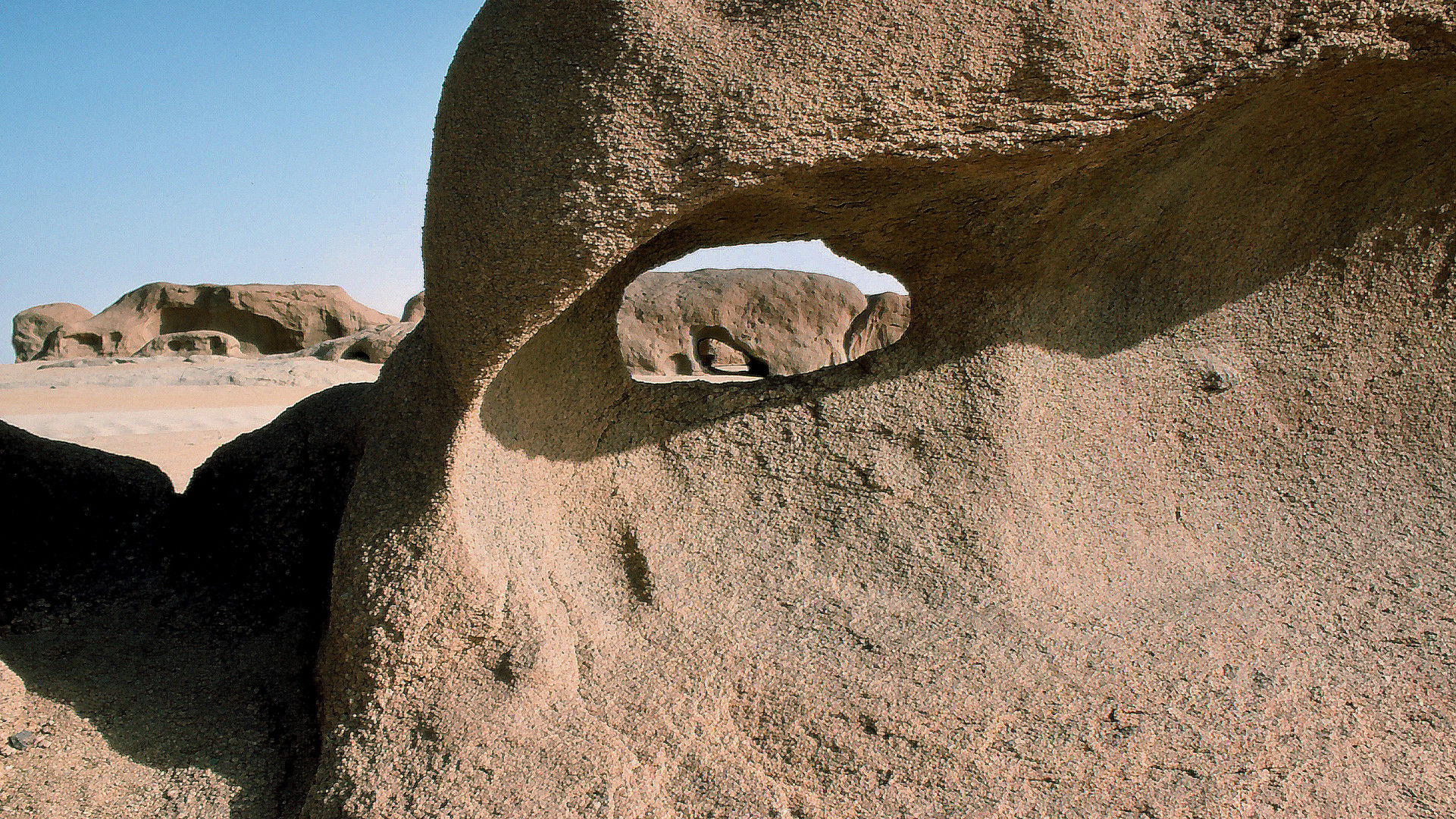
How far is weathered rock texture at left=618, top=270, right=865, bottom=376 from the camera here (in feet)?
23.8

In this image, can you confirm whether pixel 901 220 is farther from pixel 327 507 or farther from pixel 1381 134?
pixel 327 507

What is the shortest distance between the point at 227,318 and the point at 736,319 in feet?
24.6

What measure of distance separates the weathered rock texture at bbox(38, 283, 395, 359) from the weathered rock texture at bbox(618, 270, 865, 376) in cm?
571

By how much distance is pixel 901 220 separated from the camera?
1.51 metres

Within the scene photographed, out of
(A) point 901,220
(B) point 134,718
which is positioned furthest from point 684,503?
(B) point 134,718

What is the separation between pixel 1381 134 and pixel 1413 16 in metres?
0.33

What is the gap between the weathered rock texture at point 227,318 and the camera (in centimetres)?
1130

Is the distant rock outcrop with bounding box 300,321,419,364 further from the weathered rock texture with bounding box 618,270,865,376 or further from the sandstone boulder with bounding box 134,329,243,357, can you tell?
the weathered rock texture with bounding box 618,270,865,376

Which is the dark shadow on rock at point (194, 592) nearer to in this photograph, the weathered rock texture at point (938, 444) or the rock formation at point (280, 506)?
the rock formation at point (280, 506)

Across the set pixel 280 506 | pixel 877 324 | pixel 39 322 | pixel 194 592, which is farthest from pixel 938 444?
pixel 39 322

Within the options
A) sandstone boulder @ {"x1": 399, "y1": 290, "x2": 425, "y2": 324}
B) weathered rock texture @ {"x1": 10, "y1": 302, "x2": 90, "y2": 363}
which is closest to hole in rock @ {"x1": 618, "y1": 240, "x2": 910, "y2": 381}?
sandstone boulder @ {"x1": 399, "y1": 290, "x2": 425, "y2": 324}

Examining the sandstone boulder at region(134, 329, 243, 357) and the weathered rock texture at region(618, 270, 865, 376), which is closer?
the weathered rock texture at region(618, 270, 865, 376)

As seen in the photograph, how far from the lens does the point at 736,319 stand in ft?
24.2

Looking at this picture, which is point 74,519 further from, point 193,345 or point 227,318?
point 227,318
